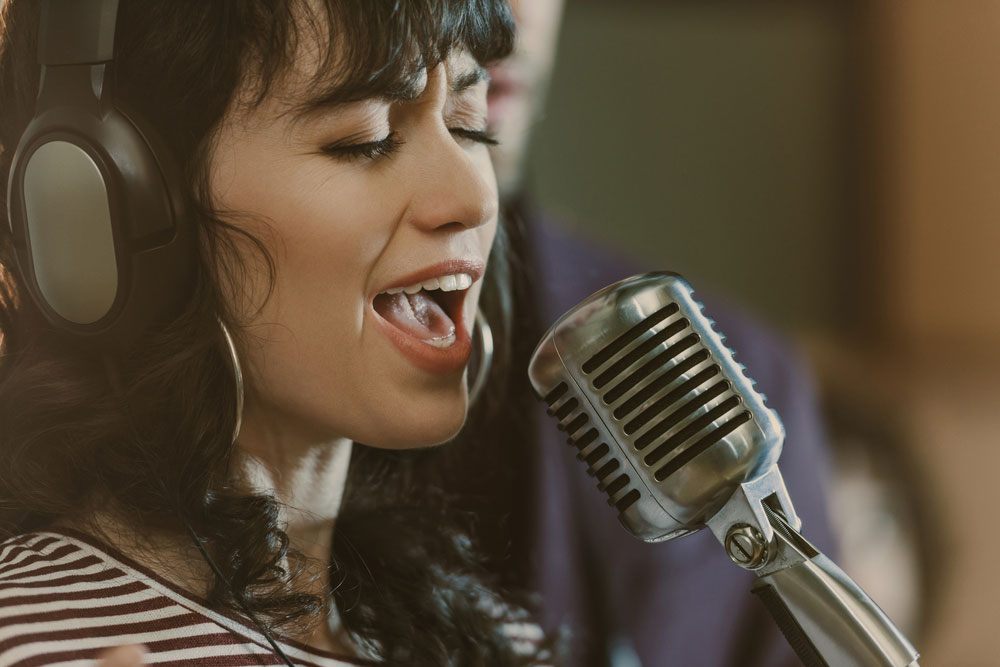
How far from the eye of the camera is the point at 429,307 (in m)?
0.60

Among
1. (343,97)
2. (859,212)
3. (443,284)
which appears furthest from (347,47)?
(859,212)

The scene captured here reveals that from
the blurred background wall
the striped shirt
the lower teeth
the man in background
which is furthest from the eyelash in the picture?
the blurred background wall

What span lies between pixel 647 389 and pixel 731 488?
6cm

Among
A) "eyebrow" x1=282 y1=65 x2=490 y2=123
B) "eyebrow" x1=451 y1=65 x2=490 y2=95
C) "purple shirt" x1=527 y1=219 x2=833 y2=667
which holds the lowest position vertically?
"purple shirt" x1=527 y1=219 x2=833 y2=667

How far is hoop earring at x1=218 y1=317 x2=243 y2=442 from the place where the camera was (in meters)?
0.56

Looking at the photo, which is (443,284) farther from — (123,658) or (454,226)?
(123,658)

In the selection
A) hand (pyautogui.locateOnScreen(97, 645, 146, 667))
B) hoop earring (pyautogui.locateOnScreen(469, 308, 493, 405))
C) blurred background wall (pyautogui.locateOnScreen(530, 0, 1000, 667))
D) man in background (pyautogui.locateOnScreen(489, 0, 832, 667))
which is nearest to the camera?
hand (pyautogui.locateOnScreen(97, 645, 146, 667))

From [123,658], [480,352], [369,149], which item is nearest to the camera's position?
[123,658]

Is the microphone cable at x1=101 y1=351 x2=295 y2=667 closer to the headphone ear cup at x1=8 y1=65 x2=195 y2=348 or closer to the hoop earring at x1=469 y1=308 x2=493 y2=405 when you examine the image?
the headphone ear cup at x1=8 y1=65 x2=195 y2=348

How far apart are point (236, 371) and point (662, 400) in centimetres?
23

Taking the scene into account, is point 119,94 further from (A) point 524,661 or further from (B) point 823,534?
(B) point 823,534

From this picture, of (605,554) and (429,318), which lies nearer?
(429,318)

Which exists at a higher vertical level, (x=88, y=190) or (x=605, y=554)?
(x=88, y=190)

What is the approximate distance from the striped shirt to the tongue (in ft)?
0.59
